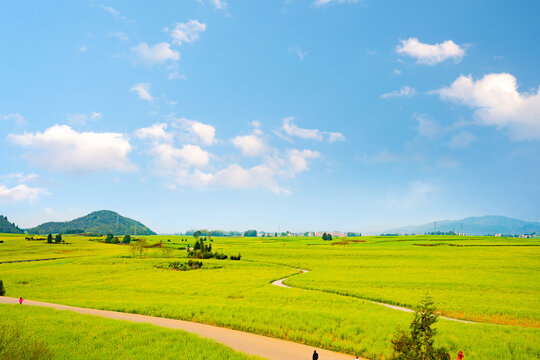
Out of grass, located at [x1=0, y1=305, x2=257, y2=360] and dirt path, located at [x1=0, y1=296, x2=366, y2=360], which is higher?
grass, located at [x1=0, y1=305, x2=257, y2=360]

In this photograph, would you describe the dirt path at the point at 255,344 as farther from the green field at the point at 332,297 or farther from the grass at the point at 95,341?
the grass at the point at 95,341

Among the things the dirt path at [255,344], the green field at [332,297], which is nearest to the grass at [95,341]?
the dirt path at [255,344]

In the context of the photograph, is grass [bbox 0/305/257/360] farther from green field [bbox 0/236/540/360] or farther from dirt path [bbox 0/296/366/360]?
green field [bbox 0/236/540/360]

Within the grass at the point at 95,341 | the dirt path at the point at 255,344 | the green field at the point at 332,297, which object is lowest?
the green field at the point at 332,297

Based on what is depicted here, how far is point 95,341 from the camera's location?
74.6 feet

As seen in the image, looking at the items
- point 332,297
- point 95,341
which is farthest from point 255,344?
point 332,297

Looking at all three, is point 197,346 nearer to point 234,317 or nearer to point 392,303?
point 234,317

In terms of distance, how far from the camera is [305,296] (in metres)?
46.4

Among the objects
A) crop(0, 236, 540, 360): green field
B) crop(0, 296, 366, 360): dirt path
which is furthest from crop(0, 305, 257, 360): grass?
crop(0, 236, 540, 360): green field

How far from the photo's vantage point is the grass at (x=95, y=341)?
19.5 meters

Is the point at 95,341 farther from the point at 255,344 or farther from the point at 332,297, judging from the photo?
the point at 332,297

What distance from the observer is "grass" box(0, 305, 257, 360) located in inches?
769

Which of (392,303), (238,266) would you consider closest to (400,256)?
(238,266)

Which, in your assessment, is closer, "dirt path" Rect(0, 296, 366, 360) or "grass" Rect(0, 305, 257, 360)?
"grass" Rect(0, 305, 257, 360)
